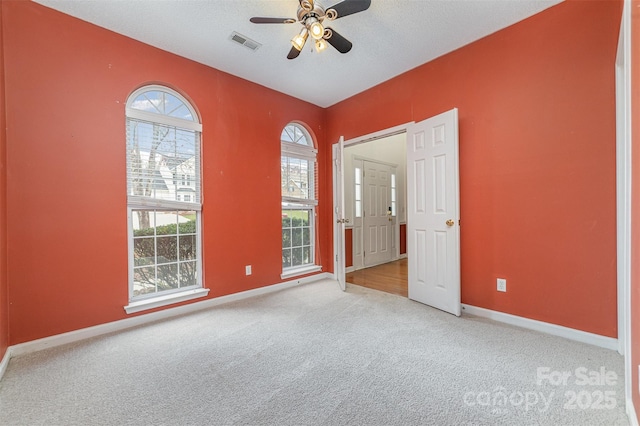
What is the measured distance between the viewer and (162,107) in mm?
2867

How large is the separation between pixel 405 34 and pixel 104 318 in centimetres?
385

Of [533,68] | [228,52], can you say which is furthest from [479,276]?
[228,52]

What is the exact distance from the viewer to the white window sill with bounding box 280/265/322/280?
3.84m

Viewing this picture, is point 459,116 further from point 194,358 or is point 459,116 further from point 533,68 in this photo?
point 194,358

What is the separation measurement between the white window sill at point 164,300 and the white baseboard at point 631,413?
331 cm

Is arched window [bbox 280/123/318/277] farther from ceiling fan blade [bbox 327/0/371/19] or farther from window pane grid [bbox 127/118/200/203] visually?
ceiling fan blade [bbox 327/0/371/19]

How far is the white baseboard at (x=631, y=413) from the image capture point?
1.27 meters

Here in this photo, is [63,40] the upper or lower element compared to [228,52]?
lower

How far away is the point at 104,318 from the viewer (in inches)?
96.4

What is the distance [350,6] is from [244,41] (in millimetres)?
1289

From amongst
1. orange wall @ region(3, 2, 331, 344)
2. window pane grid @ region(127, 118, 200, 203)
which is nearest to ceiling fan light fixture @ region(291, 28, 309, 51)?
orange wall @ region(3, 2, 331, 344)

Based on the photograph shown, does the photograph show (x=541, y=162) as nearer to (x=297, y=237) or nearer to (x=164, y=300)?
(x=297, y=237)

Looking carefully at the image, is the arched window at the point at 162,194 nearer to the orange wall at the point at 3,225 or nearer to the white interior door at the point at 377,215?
the orange wall at the point at 3,225
